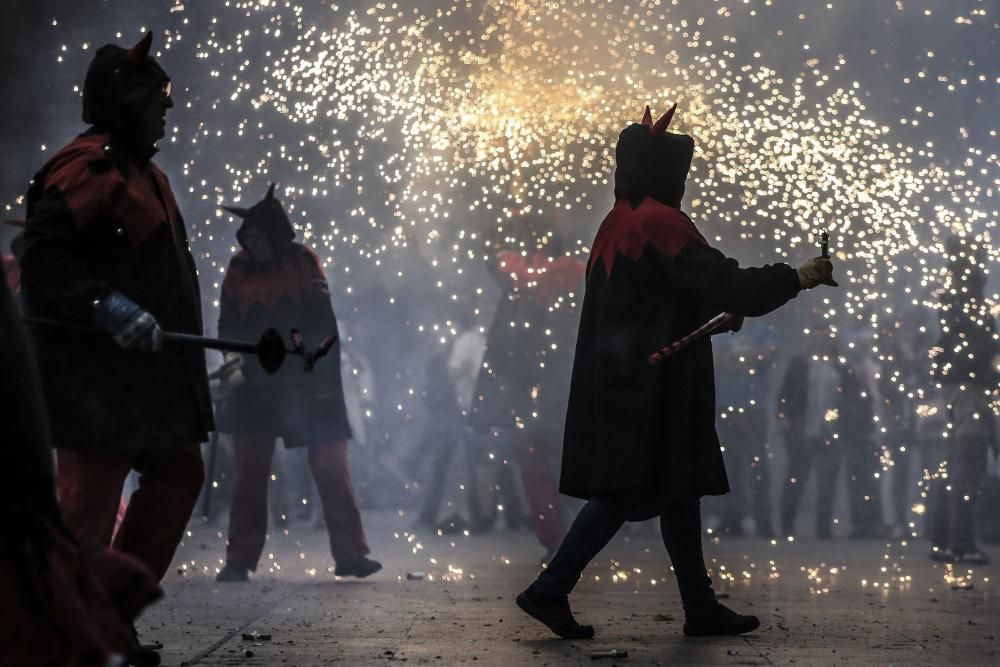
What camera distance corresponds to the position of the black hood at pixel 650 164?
5.70 metres

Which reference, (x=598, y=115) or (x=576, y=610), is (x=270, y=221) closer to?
(x=576, y=610)

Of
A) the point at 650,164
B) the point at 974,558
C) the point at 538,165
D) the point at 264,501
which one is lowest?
the point at 974,558

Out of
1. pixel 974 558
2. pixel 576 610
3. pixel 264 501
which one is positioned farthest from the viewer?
pixel 974 558

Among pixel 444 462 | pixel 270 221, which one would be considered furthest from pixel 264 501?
pixel 444 462

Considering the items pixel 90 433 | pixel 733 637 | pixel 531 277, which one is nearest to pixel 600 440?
pixel 733 637

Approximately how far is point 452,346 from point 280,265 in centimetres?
722

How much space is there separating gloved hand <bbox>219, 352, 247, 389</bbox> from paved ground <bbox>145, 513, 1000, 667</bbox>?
0.95m

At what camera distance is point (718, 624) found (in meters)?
5.48

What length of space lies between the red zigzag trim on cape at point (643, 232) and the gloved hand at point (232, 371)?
8.70ft

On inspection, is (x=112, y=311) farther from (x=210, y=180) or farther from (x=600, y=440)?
(x=210, y=180)

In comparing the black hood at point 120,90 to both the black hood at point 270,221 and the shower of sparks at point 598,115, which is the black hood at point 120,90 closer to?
the black hood at point 270,221

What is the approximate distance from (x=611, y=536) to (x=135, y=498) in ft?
5.32

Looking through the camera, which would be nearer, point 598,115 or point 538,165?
point 598,115

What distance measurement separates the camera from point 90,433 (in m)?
4.55
